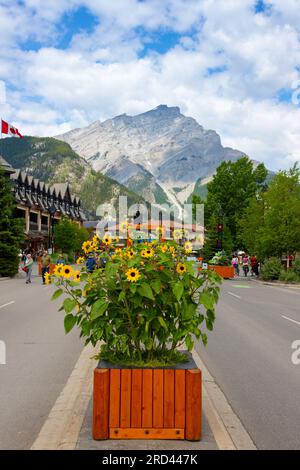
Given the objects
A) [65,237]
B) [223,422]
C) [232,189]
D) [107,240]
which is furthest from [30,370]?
[65,237]

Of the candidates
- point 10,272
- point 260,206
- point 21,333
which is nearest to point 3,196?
point 10,272

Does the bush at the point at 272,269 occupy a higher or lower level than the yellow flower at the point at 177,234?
lower

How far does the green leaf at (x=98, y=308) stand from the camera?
15.0 feet

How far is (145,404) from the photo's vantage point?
14.9 feet

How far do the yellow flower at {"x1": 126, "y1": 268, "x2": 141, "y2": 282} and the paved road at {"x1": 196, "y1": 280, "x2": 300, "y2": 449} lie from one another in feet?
6.18

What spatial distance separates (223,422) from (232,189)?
5929 cm

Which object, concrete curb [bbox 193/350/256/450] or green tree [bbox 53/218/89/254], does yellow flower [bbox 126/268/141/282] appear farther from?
green tree [bbox 53/218/89/254]

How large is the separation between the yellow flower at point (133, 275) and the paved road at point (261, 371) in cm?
188

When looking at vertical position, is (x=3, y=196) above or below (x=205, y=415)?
above

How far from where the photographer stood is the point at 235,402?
6.25 m

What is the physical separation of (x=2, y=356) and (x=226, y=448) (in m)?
5.36

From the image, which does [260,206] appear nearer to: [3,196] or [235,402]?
[3,196]

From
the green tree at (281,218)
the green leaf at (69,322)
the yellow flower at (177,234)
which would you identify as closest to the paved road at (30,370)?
the green leaf at (69,322)

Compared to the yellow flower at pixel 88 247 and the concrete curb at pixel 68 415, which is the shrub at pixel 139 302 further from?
the concrete curb at pixel 68 415
